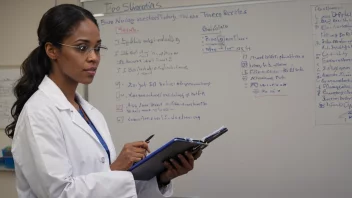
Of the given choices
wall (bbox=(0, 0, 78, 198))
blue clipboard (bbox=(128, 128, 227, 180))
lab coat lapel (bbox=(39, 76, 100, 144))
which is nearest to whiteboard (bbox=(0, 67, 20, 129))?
wall (bbox=(0, 0, 78, 198))

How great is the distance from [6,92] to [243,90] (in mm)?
1872

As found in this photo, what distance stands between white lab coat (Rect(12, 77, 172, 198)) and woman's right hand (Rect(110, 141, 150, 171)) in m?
0.04

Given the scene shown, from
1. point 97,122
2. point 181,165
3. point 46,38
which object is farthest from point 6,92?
point 181,165

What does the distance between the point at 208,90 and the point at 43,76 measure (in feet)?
3.86

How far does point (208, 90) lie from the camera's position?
84.5 inches

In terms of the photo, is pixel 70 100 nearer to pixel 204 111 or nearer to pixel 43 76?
pixel 43 76

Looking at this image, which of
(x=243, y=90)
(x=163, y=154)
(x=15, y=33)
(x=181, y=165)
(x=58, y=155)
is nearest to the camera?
(x=58, y=155)

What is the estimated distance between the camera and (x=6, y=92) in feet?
8.59

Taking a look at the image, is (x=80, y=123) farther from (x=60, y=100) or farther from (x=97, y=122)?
(x=97, y=122)

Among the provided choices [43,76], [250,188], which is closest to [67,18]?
[43,76]

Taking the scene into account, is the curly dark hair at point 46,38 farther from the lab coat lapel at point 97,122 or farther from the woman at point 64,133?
the lab coat lapel at point 97,122

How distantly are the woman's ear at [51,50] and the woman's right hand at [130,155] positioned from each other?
1.31ft

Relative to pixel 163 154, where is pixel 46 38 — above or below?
above

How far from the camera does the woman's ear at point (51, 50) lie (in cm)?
112
